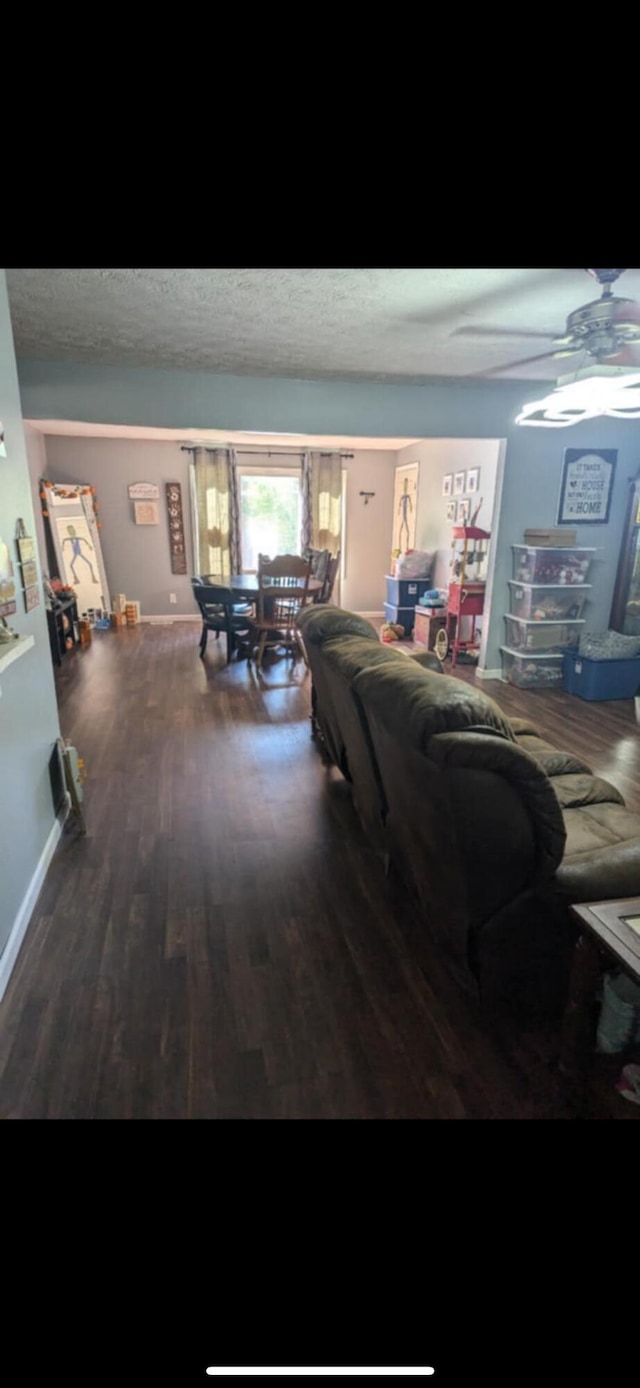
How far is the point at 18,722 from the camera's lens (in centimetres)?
199

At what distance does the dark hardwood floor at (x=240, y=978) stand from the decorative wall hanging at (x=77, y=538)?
430 cm

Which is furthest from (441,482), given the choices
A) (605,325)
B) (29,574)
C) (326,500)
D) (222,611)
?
(29,574)

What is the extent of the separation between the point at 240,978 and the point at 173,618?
6.31m

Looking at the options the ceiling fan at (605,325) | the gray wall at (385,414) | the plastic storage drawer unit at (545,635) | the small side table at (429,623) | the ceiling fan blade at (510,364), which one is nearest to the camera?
the ceiling fan at (605,325)

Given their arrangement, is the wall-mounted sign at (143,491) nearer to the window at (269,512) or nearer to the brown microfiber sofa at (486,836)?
the window at (269,512)

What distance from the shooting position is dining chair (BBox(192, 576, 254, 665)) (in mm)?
5176

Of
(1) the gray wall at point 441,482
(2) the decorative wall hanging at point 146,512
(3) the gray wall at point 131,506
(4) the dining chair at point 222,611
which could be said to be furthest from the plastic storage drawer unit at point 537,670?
(2) the decorative wall hanging at point 146,512

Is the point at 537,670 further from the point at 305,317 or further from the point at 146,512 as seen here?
the point at 146,512

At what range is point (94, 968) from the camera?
181 cm

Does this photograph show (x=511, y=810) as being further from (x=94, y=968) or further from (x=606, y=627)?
(x=606, y=627)

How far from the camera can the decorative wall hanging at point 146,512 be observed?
7094 mm

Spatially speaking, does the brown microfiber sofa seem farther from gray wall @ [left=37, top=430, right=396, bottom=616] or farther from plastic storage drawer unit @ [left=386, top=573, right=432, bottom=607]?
gray wall @ [left=37, top=430, right=396, bottom=616]
